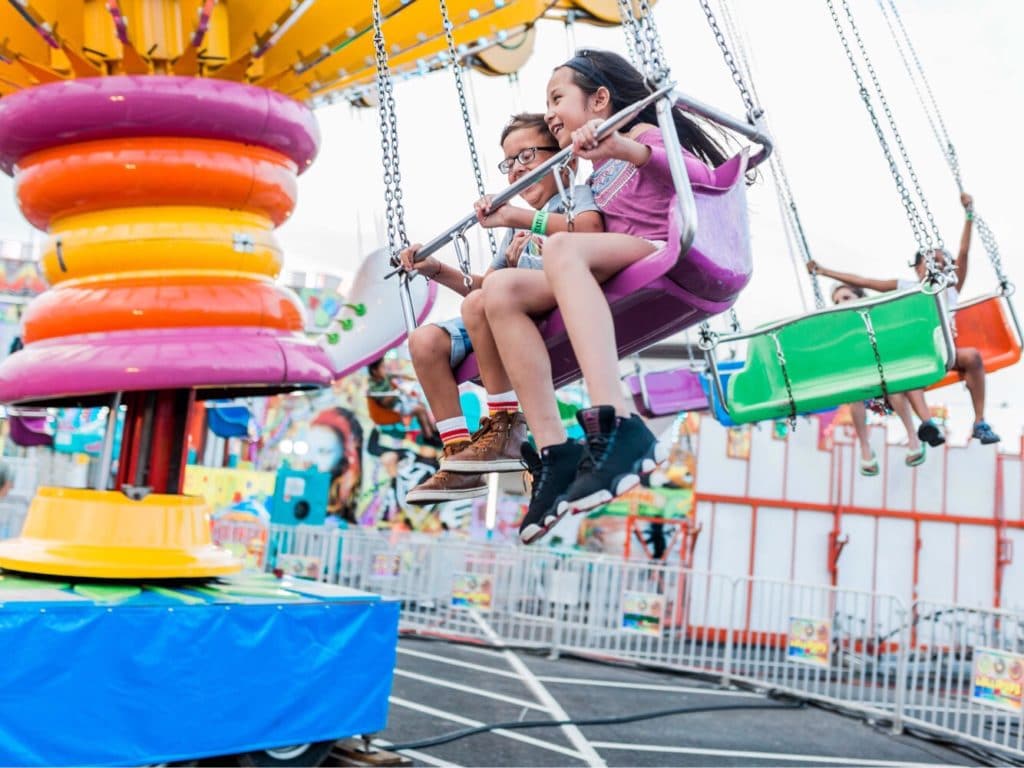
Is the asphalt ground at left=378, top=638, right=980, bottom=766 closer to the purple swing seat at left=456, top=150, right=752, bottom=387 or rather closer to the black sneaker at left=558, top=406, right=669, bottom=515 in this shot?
the purple swing seat at left=456, top=150, right=752, bottom=387

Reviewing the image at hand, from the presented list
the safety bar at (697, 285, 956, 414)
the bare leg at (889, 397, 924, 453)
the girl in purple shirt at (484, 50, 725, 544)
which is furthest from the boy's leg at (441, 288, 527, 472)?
the bare leg at (889, 397, 924, 453)

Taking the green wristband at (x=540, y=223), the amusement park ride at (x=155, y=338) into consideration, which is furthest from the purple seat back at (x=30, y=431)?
the green wristband at (x=540, y=223)

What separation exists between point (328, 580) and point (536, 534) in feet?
30.1

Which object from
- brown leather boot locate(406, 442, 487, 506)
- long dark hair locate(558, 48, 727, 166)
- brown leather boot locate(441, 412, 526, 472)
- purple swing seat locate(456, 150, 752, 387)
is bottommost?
brown leather boot locate(406, 442, 487, 506)

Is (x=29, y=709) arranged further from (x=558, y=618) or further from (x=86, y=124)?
(x=558, y=618)

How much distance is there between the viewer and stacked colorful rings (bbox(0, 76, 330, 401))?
14.6 ft

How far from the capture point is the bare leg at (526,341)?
7.10ft

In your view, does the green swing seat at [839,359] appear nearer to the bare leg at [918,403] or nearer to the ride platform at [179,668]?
the bare leg at [918,403]

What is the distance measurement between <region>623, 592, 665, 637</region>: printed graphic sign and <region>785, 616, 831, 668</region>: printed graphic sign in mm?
1340

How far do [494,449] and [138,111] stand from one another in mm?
2879

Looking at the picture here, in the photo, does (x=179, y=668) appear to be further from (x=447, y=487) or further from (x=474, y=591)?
(x=474, y=591)

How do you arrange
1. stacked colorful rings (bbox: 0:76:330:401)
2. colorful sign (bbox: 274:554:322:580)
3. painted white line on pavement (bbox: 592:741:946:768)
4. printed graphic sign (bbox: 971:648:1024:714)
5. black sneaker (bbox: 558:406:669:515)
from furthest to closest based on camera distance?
colorful sign (bbox: 274:554:322:580), printed graphic sign (bbox: 971:648:1024:714), painted white line on pavement (bbox: 592:741:946:768), stacked colorful rings (bbox: 0:76:330:401), black sneaker (bbox: 558:406:669:515)

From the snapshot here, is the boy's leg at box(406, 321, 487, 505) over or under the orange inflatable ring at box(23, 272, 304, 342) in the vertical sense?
under

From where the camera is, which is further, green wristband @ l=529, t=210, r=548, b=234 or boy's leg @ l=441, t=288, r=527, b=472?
boy's leg @ l=441, t=288, r=527, b=472
